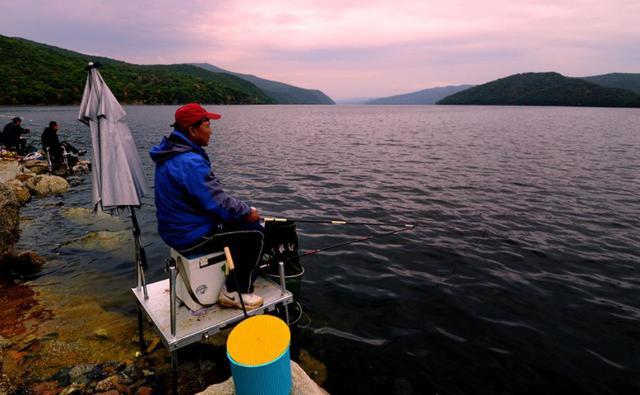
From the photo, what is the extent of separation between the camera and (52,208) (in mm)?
16406

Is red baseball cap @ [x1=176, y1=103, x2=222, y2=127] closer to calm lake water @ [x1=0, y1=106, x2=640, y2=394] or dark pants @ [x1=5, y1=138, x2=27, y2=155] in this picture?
calm lake water @ [x1=0, y1=106, x2=640, y2=394]

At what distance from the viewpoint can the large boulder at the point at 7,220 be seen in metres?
9.73

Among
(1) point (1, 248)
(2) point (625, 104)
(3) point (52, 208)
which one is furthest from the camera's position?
(2) point (625, 104)

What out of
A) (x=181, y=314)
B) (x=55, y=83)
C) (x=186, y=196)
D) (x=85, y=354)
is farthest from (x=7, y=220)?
(x=55, y=83)

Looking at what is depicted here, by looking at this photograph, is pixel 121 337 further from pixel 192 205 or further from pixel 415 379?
pixel 415 379

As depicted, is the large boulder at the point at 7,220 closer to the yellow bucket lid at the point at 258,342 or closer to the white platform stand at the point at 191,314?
the white platform stand at the point at 191,314

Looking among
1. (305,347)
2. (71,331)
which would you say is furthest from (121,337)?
(305,347)

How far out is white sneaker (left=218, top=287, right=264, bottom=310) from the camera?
575 cm

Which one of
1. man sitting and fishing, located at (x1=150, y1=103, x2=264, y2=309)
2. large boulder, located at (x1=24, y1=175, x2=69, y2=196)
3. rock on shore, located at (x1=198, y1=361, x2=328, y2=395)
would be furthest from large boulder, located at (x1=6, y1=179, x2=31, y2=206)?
rock on shore, located at (x1=198, y1=361, x2=328, y2=395)

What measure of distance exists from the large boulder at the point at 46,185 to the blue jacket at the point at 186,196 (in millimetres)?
18216

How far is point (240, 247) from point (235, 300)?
91cm

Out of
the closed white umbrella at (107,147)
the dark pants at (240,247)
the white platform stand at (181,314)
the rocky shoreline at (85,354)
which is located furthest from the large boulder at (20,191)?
the dark pants at (240,247)

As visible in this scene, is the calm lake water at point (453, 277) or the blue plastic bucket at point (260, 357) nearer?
the blue plastic bucket at point (260, 357)

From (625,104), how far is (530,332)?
836 ft
